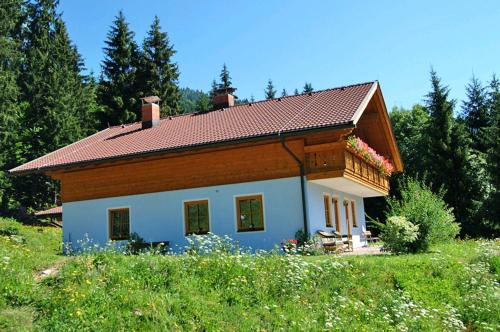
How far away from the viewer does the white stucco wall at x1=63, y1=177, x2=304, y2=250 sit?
17.3 m

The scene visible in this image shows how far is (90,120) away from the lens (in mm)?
42875

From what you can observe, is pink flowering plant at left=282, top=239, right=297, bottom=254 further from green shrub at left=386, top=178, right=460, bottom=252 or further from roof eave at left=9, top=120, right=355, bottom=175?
roof eave at left=9, top=120, right=355, bottom=175

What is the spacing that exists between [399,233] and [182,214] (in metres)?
7.80

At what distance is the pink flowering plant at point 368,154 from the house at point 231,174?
164 mm

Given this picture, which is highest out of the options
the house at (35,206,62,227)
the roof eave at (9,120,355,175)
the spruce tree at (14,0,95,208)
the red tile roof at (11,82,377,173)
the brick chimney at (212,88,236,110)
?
the spruce tree at (14,0,95,208)

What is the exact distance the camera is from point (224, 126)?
2022 cm

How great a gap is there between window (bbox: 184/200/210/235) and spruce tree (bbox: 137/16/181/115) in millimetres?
23191

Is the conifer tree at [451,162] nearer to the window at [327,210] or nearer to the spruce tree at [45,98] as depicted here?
the window at [327,210]

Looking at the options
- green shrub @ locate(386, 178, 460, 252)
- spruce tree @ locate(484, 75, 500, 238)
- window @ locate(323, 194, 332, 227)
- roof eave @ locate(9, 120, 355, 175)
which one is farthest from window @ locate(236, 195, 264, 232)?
spruce tree @ locate(484, 75, 500, 238)

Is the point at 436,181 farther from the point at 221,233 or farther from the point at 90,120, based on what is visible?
the point at 90,120

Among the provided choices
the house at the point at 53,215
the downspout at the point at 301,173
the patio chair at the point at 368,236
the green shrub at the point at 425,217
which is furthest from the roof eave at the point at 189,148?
the house at the point at 53,215

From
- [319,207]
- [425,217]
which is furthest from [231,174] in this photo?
[425,217]

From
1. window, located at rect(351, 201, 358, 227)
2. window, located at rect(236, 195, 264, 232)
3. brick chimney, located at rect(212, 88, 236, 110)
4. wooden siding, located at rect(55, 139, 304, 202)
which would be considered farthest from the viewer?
brick chimney, located at rect(212, 88, 236, 110)

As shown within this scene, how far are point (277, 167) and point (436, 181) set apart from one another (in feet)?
55.3
